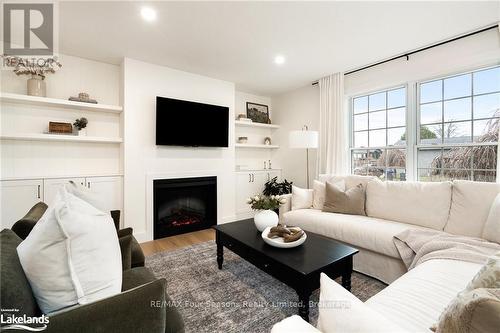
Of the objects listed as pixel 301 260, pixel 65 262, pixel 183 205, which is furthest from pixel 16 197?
pixel 301 260

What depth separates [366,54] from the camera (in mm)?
3023

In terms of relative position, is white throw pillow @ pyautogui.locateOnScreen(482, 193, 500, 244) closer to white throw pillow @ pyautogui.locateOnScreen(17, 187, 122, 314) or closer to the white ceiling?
the white ceiling

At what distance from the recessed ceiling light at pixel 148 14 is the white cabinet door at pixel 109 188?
1993mm

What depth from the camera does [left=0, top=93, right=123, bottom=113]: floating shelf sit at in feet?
8.51

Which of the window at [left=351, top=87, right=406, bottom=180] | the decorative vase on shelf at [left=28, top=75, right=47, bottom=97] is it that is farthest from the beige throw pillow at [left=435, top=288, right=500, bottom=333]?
the decorative vase on shelf at [left=28, top=75, right=47, bottom=97]

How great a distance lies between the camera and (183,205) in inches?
148

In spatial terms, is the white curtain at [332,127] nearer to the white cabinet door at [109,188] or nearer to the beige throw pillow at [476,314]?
the white cabinet door at [109,188]

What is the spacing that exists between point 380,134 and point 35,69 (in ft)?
15.2

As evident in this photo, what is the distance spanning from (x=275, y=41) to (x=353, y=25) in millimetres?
831

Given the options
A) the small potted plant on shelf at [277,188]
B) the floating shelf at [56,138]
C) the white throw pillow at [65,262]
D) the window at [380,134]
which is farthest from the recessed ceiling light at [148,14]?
the small potted plant on shelf at [277,188]

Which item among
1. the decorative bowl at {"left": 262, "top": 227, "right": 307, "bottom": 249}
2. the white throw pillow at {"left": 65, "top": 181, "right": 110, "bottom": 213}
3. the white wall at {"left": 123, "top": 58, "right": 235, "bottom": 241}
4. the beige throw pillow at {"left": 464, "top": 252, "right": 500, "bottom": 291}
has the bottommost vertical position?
the decorative bowl at {"left": 262, "top": 227, "right": 307, "bottom": 249}

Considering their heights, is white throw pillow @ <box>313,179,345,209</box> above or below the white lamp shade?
below

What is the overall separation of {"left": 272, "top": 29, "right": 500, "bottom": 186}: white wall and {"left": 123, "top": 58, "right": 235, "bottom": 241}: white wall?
1691mm

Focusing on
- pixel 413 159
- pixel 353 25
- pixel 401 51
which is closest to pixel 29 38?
pixel 353 25
